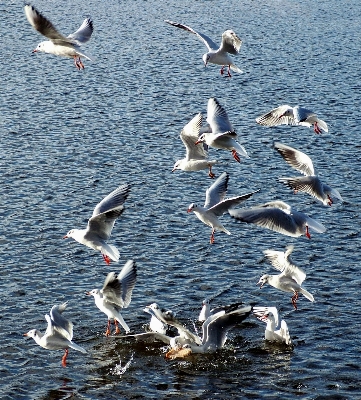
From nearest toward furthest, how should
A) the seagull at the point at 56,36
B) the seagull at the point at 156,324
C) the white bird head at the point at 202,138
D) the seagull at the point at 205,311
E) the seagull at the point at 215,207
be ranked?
the seagull at the point at 156,324
the seagull at the point at 215,207
the seagull at the point at 205,311
the seagull at the point at 56,36
the white bird head at the point at 202,138

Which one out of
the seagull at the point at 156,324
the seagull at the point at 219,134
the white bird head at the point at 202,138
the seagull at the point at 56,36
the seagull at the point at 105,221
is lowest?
the seagull at the point at 156,324

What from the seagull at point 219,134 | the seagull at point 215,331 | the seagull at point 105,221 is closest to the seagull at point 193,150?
the seagull at point 219,134

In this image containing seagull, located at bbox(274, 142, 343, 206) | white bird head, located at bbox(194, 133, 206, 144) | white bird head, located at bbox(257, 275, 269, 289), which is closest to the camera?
seagull, located at bbox(274, 142, 343, 206)

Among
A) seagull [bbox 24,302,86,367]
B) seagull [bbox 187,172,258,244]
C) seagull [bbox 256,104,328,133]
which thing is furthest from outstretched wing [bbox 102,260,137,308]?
seagull [bbox 256,104,328,133]

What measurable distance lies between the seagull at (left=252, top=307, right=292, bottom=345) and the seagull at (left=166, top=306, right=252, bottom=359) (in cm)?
65

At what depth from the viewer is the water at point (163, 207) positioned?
18.3 metres

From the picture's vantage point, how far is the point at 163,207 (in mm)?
26281

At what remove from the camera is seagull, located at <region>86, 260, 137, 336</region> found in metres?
19.1

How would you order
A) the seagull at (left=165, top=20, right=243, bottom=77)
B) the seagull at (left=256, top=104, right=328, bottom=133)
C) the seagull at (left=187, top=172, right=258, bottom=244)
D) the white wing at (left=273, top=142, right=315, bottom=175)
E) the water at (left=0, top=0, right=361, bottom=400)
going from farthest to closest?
1. the seagull at (left=165, top=20, right=243, bottom=77)
2. the seagull at (left=256, top=104, right=328, bottom=133)
3. the white wing at (left=273, top=142, right=315, bottom=175)
4. the seagull at (left=187, top=172, right=258, bottom=244)
5. the water at (left=0, top=0, right=361, bottom=400)

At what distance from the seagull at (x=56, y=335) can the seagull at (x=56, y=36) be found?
630cm

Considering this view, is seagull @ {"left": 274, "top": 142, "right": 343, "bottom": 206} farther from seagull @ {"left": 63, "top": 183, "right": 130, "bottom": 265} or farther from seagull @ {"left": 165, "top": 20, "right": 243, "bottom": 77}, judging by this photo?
Result: seagull @ {"left": 165, "top": 20, "right": 243, "bottom": 77}

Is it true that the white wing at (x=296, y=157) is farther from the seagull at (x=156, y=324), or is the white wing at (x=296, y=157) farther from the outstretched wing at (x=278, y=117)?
the seagull at (x=156, y=324)

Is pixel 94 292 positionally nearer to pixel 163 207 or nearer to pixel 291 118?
pixel 163 207

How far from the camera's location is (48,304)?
20.7m
